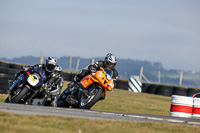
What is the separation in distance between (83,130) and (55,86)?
6349mm

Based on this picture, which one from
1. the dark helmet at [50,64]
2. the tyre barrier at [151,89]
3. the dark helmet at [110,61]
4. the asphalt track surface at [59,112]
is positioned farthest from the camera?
the tyre barrier at [151,89]

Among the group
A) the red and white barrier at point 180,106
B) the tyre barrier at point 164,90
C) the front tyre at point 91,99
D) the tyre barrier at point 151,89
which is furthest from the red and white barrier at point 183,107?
the tyre barrier at point 151,89

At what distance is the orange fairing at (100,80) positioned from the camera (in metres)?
12.6

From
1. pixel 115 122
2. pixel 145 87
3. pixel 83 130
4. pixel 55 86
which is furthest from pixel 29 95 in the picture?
pixel 145 87

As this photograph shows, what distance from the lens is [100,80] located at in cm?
1255

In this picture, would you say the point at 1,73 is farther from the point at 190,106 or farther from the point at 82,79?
the point at 190,106

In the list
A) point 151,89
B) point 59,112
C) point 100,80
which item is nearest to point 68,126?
point 59,112

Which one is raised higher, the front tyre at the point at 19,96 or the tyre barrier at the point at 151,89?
the front tyre at the point at 19,96

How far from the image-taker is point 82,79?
13148 millimetres

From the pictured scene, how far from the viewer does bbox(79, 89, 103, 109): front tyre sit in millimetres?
12367

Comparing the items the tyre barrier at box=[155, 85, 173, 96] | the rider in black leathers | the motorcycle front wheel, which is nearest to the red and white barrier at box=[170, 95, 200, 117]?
the motorcycle front wheel

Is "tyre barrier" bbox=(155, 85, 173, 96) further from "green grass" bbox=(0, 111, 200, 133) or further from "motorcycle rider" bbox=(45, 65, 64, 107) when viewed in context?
"green grass" bbox=(0, 111, 200, 133)

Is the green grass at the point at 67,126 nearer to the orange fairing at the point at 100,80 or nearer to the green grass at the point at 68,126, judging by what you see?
the green grass at the point at 68,126

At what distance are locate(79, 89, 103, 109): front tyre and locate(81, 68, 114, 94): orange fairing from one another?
22 centimetres
